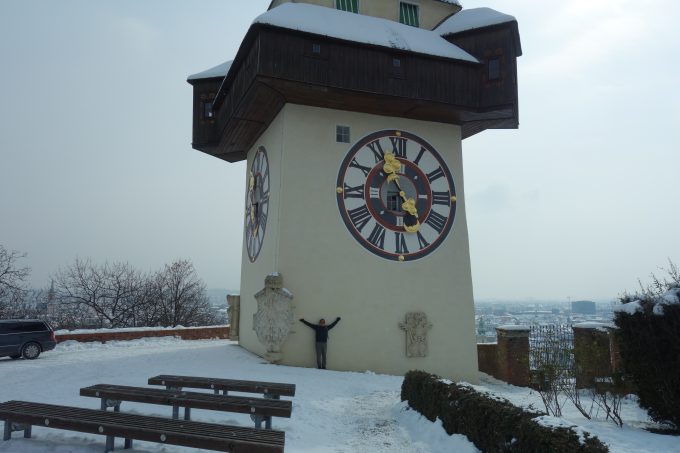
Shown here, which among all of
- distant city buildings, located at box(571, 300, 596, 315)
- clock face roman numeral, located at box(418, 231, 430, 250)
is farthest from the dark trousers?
distant city buildings, located at box(571, 300, 596, 315)

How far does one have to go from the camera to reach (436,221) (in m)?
14.9

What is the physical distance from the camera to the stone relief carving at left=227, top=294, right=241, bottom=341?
1852 cm

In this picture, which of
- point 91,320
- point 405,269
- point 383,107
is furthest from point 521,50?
point 91,320

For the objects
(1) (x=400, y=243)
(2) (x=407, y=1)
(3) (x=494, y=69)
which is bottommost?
(1) (x=400, y=243)

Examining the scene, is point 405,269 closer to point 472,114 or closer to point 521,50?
point 472,114

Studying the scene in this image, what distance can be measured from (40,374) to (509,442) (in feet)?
34.8

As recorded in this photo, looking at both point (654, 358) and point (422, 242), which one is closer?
point (654, 358)

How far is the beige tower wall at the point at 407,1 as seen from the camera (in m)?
16.2

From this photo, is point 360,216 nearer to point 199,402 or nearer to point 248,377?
point 248,377

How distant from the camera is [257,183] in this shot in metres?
16.9

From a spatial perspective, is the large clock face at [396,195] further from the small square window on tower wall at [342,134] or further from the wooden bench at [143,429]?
the wooden bench at [143,429]

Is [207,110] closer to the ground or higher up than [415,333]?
higher up

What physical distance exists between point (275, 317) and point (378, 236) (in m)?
3.74

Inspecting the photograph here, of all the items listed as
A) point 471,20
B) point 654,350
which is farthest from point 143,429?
point 471,20
